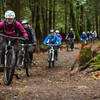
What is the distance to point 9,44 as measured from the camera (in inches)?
253

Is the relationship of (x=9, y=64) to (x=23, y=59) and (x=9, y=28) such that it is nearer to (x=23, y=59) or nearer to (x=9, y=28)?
(x=9, y=28)

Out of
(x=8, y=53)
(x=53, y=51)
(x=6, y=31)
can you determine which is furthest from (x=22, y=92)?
(x=53, y=51)

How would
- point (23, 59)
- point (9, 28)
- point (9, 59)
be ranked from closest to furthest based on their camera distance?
point (9, 59) → point (9, 28) → point (23, 59)

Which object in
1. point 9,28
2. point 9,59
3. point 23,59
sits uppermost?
point 9,28

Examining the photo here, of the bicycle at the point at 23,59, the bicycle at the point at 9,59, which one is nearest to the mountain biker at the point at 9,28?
the bicycle at the point at 9,59

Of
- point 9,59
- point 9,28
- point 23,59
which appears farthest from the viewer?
point 23,59

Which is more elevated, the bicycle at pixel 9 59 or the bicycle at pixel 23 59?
the bicycle at pixel 9 59

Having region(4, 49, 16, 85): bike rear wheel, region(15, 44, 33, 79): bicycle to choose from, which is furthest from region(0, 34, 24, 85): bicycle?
region(15, 44, 33, 79): bicycle

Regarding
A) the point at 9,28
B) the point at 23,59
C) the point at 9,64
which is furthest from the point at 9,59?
the point at 23,59

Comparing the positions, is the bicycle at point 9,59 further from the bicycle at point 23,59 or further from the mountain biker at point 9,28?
the bicycle at point 23,59

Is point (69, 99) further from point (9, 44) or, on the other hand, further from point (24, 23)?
point (24, 23)

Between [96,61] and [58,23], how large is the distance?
1360 inches

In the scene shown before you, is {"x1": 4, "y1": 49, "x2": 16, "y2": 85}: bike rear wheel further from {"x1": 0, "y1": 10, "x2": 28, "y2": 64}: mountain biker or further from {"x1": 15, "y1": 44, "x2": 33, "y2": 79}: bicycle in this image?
{"x1": 15, "y1": 44, "x2": 33, "y2": 79}: bicycle

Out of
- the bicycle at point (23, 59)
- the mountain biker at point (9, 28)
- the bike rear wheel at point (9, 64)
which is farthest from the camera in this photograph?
the bicycle at point (23, 59)
